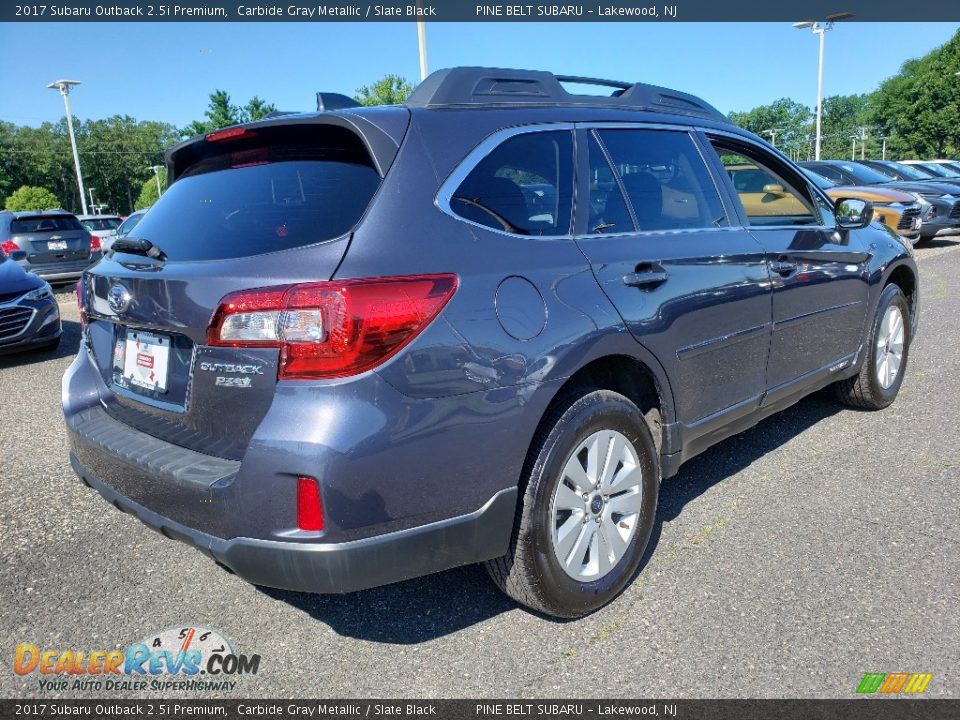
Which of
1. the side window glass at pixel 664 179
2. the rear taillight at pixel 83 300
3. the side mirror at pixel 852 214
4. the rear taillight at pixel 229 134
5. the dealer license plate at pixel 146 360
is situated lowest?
the dealer license plate at pixel 146 360

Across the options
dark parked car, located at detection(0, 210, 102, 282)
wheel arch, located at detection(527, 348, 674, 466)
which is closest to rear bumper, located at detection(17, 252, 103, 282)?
dark parked car, located at detection(0, 210, 102, 282)

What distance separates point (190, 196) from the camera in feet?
8.84

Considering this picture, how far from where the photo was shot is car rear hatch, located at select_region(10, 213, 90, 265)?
480 inches

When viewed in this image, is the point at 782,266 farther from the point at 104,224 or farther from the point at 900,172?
the point at 104,224

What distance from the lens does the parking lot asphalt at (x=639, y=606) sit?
2299mm

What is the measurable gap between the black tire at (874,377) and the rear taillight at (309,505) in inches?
146

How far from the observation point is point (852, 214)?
4348 millimetres

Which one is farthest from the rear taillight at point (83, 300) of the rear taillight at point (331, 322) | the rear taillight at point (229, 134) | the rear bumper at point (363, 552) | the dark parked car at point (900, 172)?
the dark parked car at point (900, 172)

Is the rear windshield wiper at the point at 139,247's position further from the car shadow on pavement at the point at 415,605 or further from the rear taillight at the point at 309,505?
the car shadow on pavement at the point at 415,605

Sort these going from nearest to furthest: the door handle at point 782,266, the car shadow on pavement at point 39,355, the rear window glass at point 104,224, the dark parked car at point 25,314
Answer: the door handle at point 782,266, the dark parked car at point 25,314, the car shadow on pavement at point 39,355, the rear window glass at point 104,224

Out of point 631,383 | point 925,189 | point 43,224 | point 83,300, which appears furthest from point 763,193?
point 925,189

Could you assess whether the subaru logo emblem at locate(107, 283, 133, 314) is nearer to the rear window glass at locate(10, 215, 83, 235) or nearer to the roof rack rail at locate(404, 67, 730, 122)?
the roof rack rail at locate(404, 67, 730, 122)

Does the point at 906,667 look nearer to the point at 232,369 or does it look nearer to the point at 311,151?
the point at 232,369

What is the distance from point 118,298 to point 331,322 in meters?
0.99
